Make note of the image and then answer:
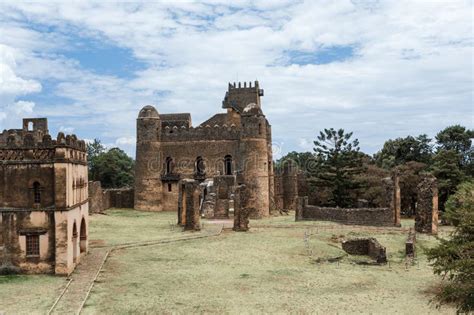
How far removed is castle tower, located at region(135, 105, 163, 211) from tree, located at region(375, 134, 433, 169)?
23.8 m

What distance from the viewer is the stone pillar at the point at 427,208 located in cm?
3009

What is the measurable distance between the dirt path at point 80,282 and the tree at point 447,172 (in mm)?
29332

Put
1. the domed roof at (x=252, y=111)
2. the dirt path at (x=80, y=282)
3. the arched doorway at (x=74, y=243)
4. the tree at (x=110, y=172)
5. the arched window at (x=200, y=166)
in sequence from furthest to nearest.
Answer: the tree at (x=110, y=172)
the arched window at (x=200, y=166)
the domed roof at (x=252, y=111)
the arched doorway at (x=74, y=243)
the dirt path at (x=80, y=282)

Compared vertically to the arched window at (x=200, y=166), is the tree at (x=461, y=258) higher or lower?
lower

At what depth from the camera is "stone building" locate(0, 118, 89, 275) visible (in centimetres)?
1905

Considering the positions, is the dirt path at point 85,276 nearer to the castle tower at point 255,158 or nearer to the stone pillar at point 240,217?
the stone pillar at point 240,217

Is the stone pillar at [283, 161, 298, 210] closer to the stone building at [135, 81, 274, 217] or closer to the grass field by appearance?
the stone building at [135, 81, 274, 217]

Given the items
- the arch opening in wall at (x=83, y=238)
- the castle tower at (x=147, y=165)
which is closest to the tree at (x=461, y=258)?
the arch opening in wall at (x=83, y=238)

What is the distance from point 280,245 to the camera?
25234 mm

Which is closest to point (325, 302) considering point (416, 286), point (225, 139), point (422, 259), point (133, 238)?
point (416, 286)

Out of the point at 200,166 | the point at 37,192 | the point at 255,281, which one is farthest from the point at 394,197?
the point at 37,192

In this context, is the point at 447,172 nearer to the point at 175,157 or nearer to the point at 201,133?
the point at 201,133

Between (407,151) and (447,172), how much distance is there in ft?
41.0

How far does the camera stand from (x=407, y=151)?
54594mm
